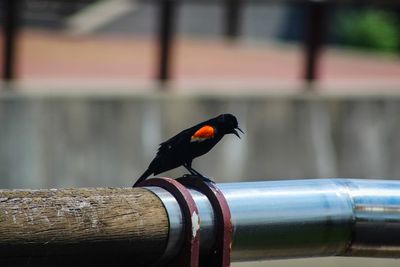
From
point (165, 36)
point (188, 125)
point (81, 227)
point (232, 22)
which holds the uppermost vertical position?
point (165, 36)

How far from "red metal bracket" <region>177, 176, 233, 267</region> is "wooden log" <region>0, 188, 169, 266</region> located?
4.9 inches

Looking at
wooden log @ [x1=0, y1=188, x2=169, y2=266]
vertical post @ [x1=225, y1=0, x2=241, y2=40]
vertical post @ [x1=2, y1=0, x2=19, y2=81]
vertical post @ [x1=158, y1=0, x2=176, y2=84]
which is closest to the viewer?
wooden log @ [x1=0, y1=188, x2=169, y2=266]

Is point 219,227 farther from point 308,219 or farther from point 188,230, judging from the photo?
point 308,219

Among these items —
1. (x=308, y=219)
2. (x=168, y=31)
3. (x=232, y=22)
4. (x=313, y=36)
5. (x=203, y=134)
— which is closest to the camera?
(x=308, y=219)

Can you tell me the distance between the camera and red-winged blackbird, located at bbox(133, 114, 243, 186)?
133 inches

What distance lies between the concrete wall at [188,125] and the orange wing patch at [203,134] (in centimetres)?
417

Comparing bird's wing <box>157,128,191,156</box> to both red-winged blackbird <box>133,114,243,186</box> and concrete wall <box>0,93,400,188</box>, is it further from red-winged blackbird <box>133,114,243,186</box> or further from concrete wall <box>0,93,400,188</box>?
concrete wall <box>0,93,400,188</box>

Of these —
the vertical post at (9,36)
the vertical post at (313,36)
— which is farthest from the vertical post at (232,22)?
the vertical post at (9,36)

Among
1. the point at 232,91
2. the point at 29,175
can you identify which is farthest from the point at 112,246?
the point at 232,91

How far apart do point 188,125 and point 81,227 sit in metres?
5.88

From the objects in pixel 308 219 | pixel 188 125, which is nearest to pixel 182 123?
pixel 188 125

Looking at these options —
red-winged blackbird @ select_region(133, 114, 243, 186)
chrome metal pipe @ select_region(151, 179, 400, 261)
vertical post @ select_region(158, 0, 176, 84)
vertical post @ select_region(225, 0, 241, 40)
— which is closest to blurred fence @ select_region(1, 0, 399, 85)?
vertical post @ select_region(158, 0, 176, 84)

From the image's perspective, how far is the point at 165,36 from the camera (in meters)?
9.14

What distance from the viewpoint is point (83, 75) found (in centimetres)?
1345
